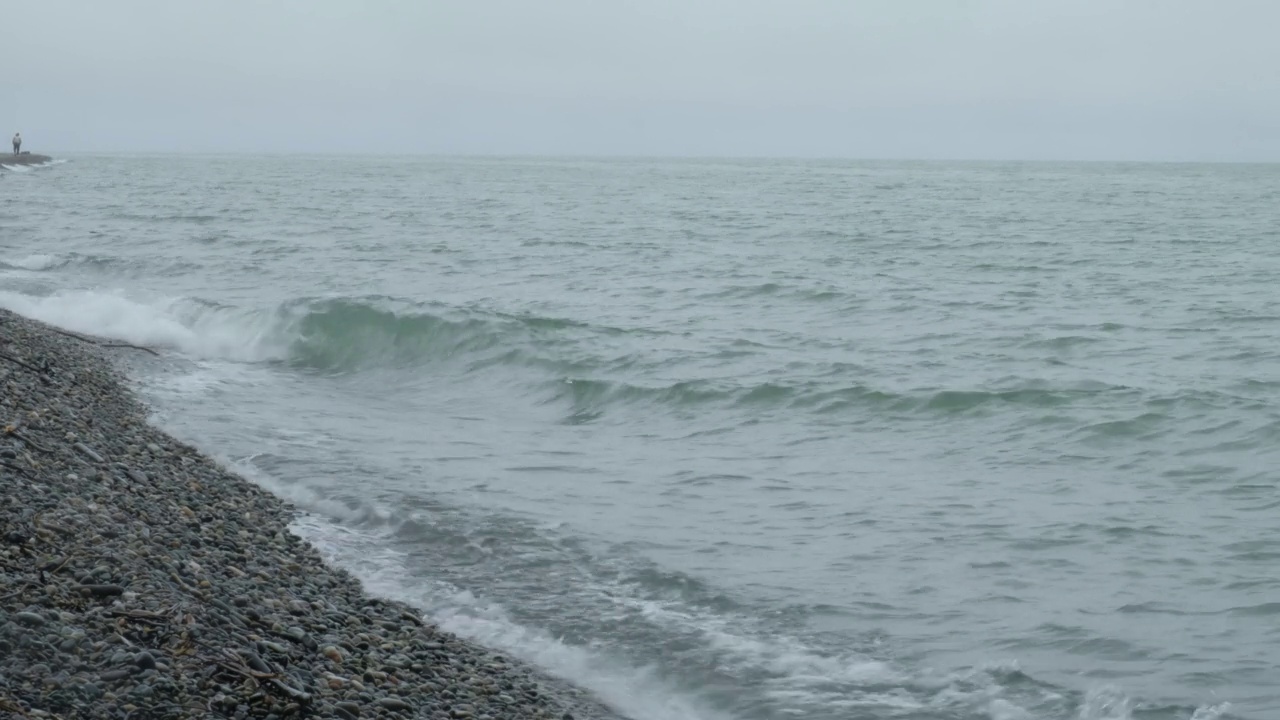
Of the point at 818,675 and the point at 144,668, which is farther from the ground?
the point at 144,668

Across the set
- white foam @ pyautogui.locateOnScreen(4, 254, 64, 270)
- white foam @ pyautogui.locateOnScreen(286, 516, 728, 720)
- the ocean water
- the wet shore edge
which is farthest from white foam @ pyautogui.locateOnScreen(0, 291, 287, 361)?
white foam @ pyautogui.locateOnScreen(286, 516, 728, 720)

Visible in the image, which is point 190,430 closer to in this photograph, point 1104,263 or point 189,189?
point 1104,263

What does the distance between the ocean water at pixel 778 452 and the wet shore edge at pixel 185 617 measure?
0.70m

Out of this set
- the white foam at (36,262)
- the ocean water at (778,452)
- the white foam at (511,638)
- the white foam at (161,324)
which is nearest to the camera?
the white foam at (511,638)

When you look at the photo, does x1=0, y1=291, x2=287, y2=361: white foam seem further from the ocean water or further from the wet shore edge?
the wet shore edge

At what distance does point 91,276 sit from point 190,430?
52.3ft

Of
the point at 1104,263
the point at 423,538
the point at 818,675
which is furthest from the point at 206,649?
the point at 1104,263

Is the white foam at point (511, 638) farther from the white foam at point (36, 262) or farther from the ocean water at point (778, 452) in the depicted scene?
the white foam at point (36, 262)

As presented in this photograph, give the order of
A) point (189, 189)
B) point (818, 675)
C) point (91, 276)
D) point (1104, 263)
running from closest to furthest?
point (818, 675) < point (91, 276) < point (1104, 263) < point (189, 189)

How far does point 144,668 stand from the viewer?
5.13 m

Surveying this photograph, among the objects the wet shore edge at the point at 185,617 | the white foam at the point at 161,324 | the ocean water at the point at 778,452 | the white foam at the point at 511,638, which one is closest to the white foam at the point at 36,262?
the ocean water at the point at 778,452

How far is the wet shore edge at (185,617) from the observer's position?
16.5 feet

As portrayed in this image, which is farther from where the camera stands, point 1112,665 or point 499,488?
point 499,488

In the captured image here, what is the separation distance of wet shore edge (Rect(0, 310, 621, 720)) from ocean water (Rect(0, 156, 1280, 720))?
2.29 feet
